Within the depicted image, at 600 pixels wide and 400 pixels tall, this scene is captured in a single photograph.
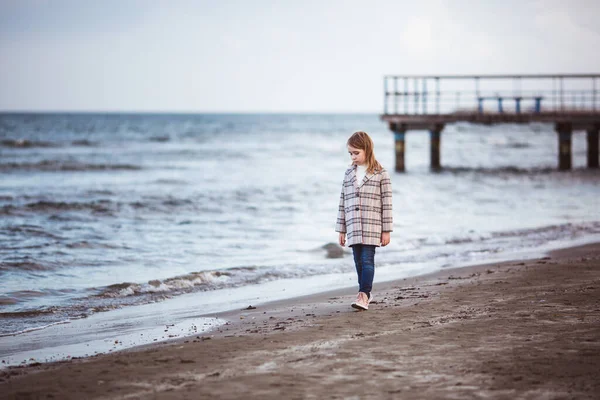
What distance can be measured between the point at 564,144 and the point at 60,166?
21.8 m

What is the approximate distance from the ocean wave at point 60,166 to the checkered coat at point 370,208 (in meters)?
28.4

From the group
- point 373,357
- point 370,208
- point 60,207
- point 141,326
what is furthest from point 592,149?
point 373,357

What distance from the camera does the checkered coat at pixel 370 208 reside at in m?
7.08

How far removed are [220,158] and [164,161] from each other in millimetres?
4027

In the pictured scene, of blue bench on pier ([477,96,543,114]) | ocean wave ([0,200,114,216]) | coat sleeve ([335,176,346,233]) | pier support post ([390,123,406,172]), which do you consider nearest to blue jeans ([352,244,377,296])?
coat sleeve ([335,176,346,233])

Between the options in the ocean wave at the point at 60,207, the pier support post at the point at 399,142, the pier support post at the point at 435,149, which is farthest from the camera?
the pier support post at the point at 435,149

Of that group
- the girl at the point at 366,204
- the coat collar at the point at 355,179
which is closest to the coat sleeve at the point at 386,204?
the girl at the point at 366,204

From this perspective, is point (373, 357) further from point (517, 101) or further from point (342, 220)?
point (517, 101)

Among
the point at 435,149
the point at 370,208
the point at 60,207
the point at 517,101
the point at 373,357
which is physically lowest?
the point at 373,357

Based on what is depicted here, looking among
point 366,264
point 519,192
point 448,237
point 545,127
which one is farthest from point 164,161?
point 545,127

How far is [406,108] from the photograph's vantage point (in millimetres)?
30359

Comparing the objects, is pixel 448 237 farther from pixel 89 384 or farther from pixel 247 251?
pixel 89 384

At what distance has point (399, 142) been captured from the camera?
31.3m

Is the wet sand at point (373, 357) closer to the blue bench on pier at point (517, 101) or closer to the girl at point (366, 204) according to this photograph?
the girl at point (366, 204)
